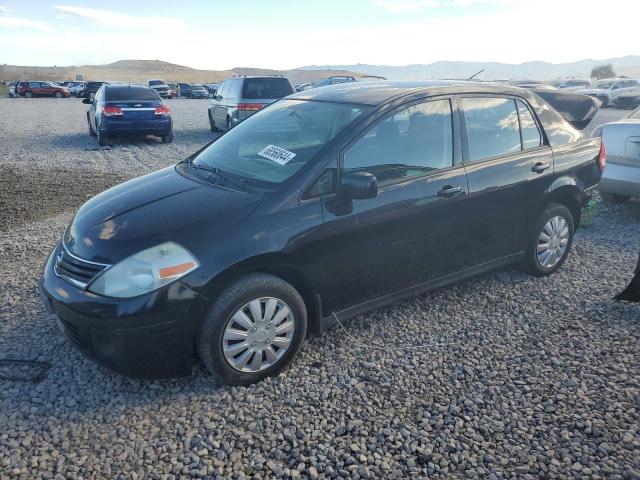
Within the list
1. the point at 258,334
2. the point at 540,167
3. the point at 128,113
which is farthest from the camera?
the point at 128,113

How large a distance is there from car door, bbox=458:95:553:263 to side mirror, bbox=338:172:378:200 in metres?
1.12

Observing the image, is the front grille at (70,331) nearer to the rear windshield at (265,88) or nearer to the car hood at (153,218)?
the car hood at (153,218)

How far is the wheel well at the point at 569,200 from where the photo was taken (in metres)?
4.79

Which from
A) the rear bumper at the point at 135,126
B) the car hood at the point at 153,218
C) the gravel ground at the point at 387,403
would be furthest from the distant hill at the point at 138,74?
the car hood at the point at 153,218

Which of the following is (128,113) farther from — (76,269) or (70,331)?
(70,331)

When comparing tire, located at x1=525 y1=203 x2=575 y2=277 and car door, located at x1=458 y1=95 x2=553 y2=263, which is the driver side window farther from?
tire, located at x1=525 y1=203 x2=575 y2=277

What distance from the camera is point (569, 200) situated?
16.2ft

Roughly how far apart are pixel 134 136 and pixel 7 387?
11.0 metres

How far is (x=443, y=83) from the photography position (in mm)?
4406

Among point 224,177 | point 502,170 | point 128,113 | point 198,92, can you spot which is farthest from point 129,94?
point 198,92

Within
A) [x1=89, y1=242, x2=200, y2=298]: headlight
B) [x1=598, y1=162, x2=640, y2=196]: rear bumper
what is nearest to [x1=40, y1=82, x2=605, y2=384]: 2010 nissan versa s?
[x1=89, y1=242, x2=200, y2=298]: headlight

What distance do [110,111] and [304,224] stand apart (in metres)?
11.0

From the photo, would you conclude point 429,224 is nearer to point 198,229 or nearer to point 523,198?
point 523,198

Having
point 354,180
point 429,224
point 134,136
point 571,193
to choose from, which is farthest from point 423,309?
point 134,136
